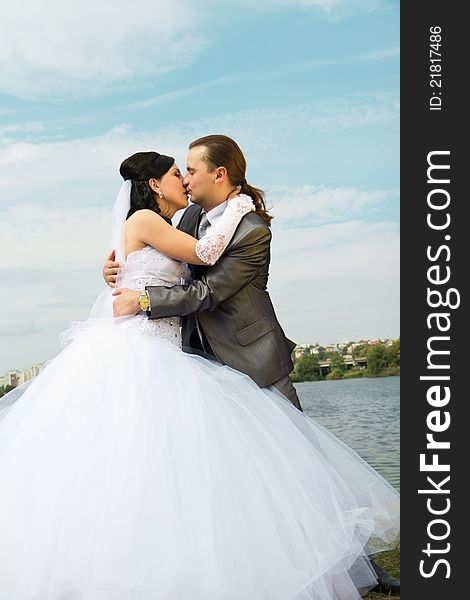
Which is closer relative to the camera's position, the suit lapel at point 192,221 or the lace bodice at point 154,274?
the lace bodice at point 154,274

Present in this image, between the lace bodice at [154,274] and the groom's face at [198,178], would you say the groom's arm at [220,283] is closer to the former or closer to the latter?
the lace bodice at [154,274]

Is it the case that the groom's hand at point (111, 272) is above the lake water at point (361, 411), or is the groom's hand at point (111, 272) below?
above

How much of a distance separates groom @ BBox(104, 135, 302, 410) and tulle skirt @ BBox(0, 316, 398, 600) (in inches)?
5.8

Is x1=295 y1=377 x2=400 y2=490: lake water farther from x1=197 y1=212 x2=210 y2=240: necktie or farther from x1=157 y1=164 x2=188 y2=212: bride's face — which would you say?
x1=157 y1=164 x2=188 y2=212: bride's face

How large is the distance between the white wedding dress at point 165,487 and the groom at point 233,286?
0.40ft

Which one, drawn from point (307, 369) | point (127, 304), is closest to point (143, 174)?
point (127, 304)

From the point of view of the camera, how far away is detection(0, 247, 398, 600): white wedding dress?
113 inches

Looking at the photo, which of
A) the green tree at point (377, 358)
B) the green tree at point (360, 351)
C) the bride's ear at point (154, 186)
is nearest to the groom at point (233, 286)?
the bride's ear at point (154, 186)

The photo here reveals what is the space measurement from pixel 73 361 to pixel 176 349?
0.37 m

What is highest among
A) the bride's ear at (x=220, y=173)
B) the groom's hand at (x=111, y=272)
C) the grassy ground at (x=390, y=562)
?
the bride's ear at (x=220, y=173)

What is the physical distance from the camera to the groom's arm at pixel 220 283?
338cm

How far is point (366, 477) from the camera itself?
349 centimetres

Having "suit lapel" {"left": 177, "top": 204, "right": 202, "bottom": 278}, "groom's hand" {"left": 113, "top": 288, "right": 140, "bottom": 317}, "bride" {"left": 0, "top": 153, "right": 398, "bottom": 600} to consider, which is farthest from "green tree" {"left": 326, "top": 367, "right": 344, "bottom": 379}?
"groom's hand" {"left": 113, "top": 288, "right": 140, "bottom": 317}

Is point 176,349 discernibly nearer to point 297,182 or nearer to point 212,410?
point 212,410
